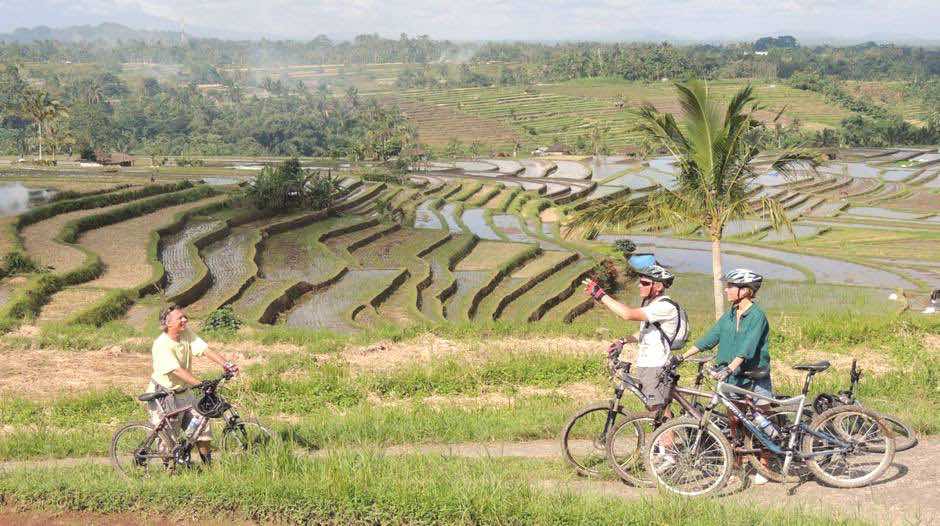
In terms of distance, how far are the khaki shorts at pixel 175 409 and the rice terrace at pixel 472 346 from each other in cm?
2

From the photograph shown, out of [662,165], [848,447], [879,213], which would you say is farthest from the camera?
[662,165]

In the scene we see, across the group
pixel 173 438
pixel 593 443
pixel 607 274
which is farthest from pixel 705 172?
pixel 607 274

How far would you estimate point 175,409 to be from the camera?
726cm

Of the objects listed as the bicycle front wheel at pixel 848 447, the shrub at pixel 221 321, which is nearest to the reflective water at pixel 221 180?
the shrub at pixel 221 321

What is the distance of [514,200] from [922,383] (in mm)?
47898

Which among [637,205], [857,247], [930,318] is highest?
[637,205]

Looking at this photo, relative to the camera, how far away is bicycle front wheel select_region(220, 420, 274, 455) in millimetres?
7312

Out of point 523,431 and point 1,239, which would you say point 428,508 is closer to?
point 523,431

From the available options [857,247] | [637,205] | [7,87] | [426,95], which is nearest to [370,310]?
[637,205]

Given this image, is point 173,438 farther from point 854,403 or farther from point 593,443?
point 854,403

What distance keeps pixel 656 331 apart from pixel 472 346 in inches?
291

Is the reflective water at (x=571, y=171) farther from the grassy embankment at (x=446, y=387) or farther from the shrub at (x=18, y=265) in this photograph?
the grassy embankment at (x=446, y=387)

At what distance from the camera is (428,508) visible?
6.14m

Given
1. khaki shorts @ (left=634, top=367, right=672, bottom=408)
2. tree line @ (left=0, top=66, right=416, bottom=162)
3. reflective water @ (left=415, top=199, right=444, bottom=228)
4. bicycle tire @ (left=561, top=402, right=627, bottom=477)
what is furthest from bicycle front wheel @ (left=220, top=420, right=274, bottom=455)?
tree line @ (left=0, top=66, right=416, bottom=162)
